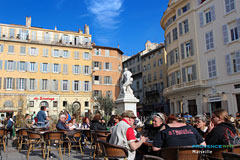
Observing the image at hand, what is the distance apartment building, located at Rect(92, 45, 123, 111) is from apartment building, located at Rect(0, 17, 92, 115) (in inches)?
75.8

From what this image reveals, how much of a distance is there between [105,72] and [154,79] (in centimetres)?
1052

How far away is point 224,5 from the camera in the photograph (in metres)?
21.7

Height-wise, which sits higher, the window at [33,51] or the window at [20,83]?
the window at [33,51]

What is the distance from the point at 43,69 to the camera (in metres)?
35.5

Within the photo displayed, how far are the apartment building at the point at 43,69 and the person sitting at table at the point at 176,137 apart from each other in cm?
2986

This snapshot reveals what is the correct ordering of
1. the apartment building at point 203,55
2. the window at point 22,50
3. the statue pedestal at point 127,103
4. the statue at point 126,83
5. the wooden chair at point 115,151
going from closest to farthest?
1. the wooden chair at point 115,151
2. the statue pedestal at point 127,103
3. the statue at point 126,83
4. the apartment building at point 203,55
5. the window at point 22,50

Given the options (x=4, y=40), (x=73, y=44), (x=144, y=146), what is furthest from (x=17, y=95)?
(x=144, y=146)

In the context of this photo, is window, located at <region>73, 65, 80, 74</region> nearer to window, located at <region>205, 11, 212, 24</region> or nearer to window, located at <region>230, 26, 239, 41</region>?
window, located at <region>205, 11, 212, 24</region>

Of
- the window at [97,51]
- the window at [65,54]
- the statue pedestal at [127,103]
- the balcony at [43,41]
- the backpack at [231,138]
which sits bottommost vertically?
the backpack at [231,138]

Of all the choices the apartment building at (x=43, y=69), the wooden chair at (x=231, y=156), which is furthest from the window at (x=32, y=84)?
the wooden chair at (x=231, y=156)

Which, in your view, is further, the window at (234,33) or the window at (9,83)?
the window at (9,83)

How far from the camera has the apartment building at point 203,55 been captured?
823 inches

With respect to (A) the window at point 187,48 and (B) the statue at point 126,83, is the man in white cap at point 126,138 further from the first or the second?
(A) the window at point 187,48

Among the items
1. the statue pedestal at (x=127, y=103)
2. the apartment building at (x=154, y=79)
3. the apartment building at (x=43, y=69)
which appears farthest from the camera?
the apartment building at (x=154, y=79)
